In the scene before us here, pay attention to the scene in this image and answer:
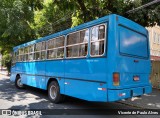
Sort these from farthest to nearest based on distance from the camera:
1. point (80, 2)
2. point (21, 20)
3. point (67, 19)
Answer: point (67, 19) → point (21, 20) → point (80, 2)

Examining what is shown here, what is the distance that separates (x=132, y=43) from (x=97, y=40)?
132 centimetres

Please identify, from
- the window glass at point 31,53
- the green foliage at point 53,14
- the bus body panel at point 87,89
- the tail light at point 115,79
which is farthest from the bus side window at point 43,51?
the tail light at point 115,79

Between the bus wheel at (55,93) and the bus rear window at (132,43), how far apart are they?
11.5ft

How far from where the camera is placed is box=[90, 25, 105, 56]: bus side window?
666cm

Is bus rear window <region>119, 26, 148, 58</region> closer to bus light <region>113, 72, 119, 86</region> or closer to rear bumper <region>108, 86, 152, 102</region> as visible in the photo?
bus light <region>113, 72, 119, 86</region>

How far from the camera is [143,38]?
8000 millimetres

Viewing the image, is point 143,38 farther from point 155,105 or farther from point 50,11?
point 50,11

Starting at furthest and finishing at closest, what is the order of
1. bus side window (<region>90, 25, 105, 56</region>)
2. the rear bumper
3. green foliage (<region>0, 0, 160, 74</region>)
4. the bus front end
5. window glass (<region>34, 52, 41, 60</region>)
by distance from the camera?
green foliage (<region>0, 0, 160, 74</region>)
window glass (<region>34, 52, 41, 60</region>)
bus side window (<region>90, 25, 105, 56</region>)
the bus front end
the rear bumper

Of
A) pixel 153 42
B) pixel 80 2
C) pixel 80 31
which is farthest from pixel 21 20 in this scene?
pixel 153 42

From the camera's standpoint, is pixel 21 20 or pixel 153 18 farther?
pixel 21 20

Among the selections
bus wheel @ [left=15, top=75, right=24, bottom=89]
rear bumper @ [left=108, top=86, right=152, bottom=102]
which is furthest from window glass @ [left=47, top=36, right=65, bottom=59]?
bus wheel @ [left=15, top=75, right=24, bottom=89]

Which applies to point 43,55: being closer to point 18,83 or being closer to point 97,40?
point 97,40

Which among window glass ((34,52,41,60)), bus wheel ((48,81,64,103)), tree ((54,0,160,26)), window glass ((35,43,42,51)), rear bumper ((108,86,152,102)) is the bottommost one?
bus wheel ((48,81,64,103))

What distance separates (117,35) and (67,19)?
15462 mm
